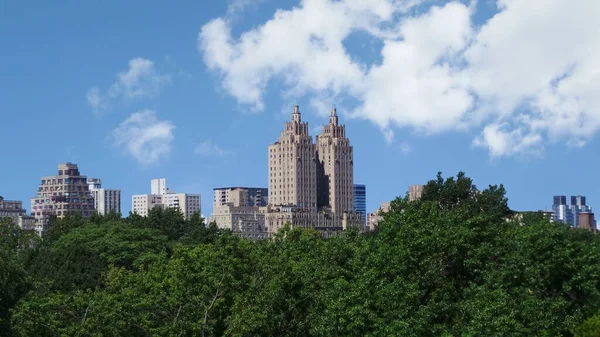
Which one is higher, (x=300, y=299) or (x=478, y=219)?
(x=478, y=219)

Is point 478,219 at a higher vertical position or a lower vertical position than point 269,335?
higher

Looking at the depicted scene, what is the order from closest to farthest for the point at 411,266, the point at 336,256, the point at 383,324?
the point at 383,324 → the point at 411,266 → the point at 336,256

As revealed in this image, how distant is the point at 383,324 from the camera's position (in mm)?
44219

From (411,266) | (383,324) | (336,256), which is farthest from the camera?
(336,256)

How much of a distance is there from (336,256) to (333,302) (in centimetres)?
636

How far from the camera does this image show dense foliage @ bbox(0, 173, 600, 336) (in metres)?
44.5

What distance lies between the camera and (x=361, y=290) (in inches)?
1797

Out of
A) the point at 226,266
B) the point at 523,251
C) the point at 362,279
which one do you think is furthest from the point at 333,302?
the point at 523,251

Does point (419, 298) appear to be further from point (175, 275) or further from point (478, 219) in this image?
point (175, 275)

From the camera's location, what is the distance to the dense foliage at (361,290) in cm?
4453

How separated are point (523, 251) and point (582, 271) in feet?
9.26

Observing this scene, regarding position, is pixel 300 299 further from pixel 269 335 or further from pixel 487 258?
pixel 487 258

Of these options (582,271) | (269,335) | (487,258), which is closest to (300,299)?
(269,335)

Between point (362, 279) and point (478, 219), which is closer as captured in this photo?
point (362, 279)
